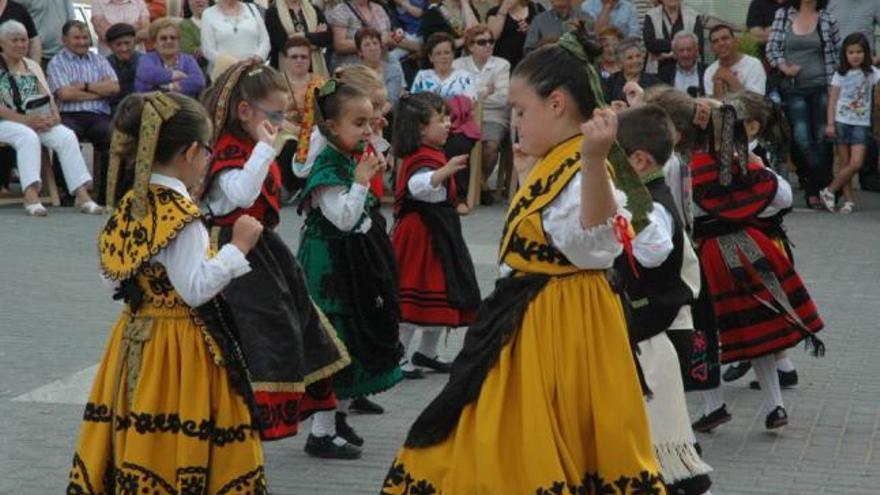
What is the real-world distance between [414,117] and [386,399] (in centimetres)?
146

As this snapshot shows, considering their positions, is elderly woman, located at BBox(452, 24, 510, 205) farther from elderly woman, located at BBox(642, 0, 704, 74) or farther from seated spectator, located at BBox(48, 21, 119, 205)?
seated spectator, located at BBox(48, 21, 119, 205)

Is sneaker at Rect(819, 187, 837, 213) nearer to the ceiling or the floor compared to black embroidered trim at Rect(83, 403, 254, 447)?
nearer to the floor

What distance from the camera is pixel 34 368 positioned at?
8336 mm

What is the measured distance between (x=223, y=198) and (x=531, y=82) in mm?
1931

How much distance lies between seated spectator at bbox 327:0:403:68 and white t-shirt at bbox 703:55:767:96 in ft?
10.4

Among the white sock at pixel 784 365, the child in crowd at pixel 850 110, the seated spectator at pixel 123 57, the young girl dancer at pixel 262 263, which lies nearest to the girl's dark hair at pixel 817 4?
the child in crowd at pixel 850 110

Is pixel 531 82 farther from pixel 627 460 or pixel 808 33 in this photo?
pixel 808 33

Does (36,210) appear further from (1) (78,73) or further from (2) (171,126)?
(2) (171,126)

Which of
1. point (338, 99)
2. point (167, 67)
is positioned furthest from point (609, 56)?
point (338, 99)

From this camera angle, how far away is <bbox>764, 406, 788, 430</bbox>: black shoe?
7.15m

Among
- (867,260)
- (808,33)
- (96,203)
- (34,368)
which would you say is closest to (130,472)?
(34,368)

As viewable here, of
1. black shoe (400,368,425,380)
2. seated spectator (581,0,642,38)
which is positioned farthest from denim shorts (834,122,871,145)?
black shoe (400,368,425,380)

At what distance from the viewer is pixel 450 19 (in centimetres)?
1639

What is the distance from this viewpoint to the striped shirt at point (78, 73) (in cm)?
1512
